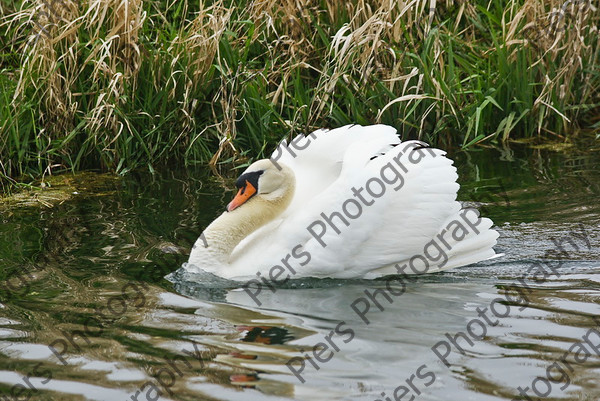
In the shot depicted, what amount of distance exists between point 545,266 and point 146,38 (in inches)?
156

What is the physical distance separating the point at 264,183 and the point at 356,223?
A: 74 cm

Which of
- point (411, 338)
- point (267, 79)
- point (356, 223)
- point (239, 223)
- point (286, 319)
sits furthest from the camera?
point (267, 79)

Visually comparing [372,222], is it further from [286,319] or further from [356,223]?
[286,319]

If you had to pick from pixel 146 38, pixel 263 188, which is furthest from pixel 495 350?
pixel 146 38

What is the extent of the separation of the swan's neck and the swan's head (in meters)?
0.02

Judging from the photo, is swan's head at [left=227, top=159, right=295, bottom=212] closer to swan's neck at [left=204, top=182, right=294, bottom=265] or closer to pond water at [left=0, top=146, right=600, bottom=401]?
swan's neck at [left=204, top=182, right=294, bottom=265]

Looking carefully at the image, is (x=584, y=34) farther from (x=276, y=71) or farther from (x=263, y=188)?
(x=263, y=188)

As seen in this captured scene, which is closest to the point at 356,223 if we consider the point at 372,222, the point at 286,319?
the point at 372,222

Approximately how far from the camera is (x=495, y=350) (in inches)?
166

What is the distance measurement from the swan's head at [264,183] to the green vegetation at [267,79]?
1.79 m

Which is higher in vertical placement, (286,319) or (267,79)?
(267,79)

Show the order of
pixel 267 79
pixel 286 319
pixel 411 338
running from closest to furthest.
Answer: pixel 411 338, pixel 286 319, pixel 267 79

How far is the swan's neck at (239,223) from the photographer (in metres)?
5.49

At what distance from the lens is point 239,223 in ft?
18.4
